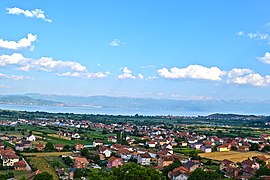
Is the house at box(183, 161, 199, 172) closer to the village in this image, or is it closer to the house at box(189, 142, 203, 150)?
the village

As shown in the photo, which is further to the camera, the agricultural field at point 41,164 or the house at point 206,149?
the house at point 206,149

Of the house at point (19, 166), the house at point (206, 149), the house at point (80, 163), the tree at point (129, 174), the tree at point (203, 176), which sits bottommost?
the house at point (19, 166)

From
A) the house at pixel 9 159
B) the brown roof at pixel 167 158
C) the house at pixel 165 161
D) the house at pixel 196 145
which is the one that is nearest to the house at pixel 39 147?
the house at pixel 9 159

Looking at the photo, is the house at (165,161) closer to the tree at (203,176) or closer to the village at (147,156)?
the village at (147,156)

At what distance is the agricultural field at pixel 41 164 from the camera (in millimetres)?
22737

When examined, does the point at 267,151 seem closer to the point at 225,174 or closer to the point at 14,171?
the point at 225,174

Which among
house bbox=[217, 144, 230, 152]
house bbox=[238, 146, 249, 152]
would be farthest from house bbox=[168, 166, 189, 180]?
house bbox=[238, 146, 249, 152]

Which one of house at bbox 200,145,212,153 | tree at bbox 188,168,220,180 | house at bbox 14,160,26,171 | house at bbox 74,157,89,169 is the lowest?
house at bbox 14,160,26,171

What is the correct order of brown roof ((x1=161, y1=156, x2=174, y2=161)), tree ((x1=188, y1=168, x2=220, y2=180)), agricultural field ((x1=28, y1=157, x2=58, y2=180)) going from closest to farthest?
tree ((x1=188, y1=168, x2=220, y2=180))
agricultural field ((x1=28, y1=157, x2=58, y2=180))
brown roof ((x1=161, y1=156, x2=174, y2=161))

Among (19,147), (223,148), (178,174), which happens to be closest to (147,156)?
(178,174)

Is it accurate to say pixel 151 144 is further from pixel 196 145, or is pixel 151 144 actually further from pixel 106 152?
pixel 106 152

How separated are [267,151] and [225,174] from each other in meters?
14.2

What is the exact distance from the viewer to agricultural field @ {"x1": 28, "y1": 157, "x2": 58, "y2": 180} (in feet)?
74.6

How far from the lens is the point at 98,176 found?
11312 mm
